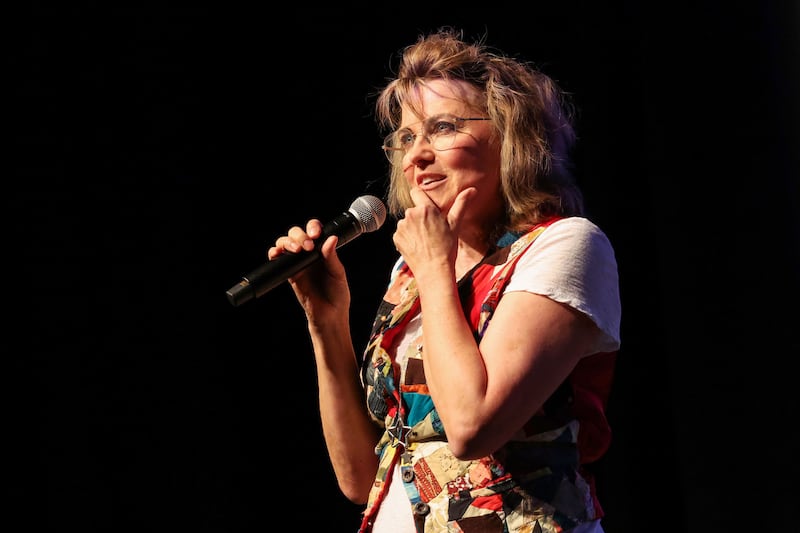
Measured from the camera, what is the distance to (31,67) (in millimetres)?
2021

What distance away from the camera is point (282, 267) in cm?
134

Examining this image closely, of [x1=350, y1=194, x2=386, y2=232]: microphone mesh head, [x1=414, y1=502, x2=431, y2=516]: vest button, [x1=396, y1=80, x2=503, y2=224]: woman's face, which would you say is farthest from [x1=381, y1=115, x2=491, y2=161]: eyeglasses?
[x1=414, y1=502, x2=431, y2=516]: vest button

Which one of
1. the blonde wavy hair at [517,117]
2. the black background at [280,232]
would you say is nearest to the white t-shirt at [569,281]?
the blonde wavy hair at [517,117]

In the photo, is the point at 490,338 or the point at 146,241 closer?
the point at 490,338

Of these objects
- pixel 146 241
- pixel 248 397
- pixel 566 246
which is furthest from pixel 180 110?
pixel 566 246

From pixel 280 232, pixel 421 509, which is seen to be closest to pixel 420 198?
pixel 421 509

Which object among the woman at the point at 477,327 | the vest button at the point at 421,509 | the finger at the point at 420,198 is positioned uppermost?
the finger at the point at 420,198

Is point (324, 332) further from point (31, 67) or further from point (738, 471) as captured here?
point (738, 471)

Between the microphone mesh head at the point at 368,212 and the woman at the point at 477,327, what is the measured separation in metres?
0.09

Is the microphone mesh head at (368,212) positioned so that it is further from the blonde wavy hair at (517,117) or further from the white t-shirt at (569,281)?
the white t-shirt at (569,281)

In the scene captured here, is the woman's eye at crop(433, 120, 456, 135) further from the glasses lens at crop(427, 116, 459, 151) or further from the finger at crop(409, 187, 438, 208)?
the finger at crop(409, 187, 438, 208)

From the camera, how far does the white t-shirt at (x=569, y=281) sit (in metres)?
1.11

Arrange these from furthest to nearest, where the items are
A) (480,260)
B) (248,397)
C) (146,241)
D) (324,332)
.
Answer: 1. (248,397)
2. (146,241)
3. (324,332)
4. (480,260)

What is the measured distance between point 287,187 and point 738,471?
156 cm
